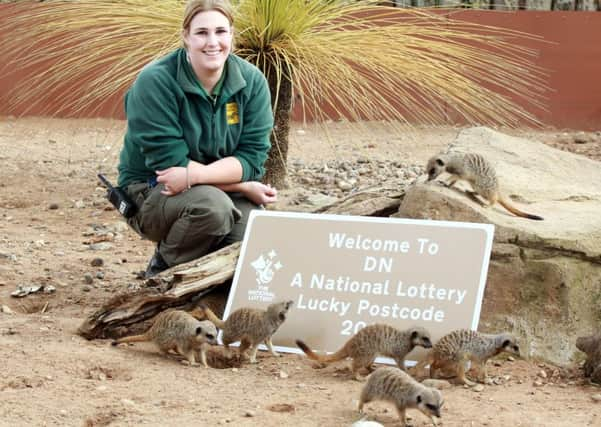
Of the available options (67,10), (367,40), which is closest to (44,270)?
(67,10)

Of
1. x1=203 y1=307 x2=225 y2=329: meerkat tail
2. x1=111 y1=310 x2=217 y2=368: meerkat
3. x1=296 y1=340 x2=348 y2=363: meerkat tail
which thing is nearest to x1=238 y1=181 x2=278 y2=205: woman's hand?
x1=203 y1=307 x2=225 y2=329: meerkat tail

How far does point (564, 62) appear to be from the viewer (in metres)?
6.93

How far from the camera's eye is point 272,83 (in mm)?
5004

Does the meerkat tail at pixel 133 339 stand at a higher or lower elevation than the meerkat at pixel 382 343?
lower

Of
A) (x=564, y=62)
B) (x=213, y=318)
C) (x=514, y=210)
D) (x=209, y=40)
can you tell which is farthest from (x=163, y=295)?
(x=564, y=62)

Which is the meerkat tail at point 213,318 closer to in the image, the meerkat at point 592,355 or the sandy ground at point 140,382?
the sandy ground at point 140,382

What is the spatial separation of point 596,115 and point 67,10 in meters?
3.72

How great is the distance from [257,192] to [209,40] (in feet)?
2.05

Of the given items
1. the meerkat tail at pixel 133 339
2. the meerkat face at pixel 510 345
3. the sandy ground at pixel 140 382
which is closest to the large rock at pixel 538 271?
the sandy ground at pixel 140 382

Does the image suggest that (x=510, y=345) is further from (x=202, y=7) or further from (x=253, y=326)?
(x=202, y=7)

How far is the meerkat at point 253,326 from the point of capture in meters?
3.32

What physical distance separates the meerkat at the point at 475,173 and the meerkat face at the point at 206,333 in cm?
100

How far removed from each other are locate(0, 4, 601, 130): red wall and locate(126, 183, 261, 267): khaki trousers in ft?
9.78

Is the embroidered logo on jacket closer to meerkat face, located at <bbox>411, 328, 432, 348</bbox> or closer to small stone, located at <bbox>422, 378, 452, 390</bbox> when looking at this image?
meerkat face, located at <bbox>411, 328, 432, 348</bbox>
